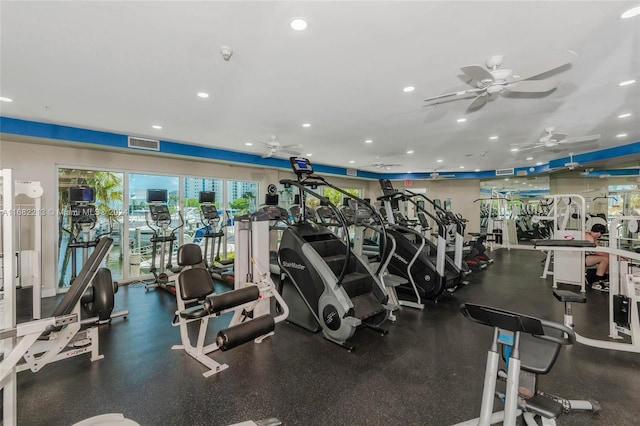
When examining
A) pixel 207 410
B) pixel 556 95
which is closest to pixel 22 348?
pixel 207 410

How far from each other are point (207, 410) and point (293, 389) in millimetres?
671

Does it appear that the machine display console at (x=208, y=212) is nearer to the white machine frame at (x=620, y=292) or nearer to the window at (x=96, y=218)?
the window at (x=96, y=218)

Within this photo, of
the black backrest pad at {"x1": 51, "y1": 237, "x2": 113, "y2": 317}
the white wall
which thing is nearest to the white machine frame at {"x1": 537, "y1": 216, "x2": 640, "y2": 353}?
the black backrest pad at {"x1": 51, "y1": 237, "x2": 113, "y2": 317}

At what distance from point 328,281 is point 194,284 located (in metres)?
1.38

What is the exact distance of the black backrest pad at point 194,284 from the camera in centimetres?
279

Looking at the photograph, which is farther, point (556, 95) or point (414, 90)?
point (556, 95)

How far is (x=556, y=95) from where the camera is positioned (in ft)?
12.1

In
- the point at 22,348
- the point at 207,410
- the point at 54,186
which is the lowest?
the point at 207,410

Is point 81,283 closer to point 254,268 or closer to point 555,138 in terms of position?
point 254,268

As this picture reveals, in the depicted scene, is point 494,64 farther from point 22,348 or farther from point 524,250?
point 524,250

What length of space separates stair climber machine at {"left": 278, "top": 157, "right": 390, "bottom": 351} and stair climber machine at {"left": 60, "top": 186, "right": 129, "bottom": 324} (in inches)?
87.2

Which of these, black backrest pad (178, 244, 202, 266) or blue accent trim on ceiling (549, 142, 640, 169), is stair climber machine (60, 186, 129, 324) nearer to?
black backrest pad (178, 244, 202, 266)

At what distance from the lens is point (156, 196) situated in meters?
5.68

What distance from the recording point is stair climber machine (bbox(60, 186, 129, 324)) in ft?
11.8
